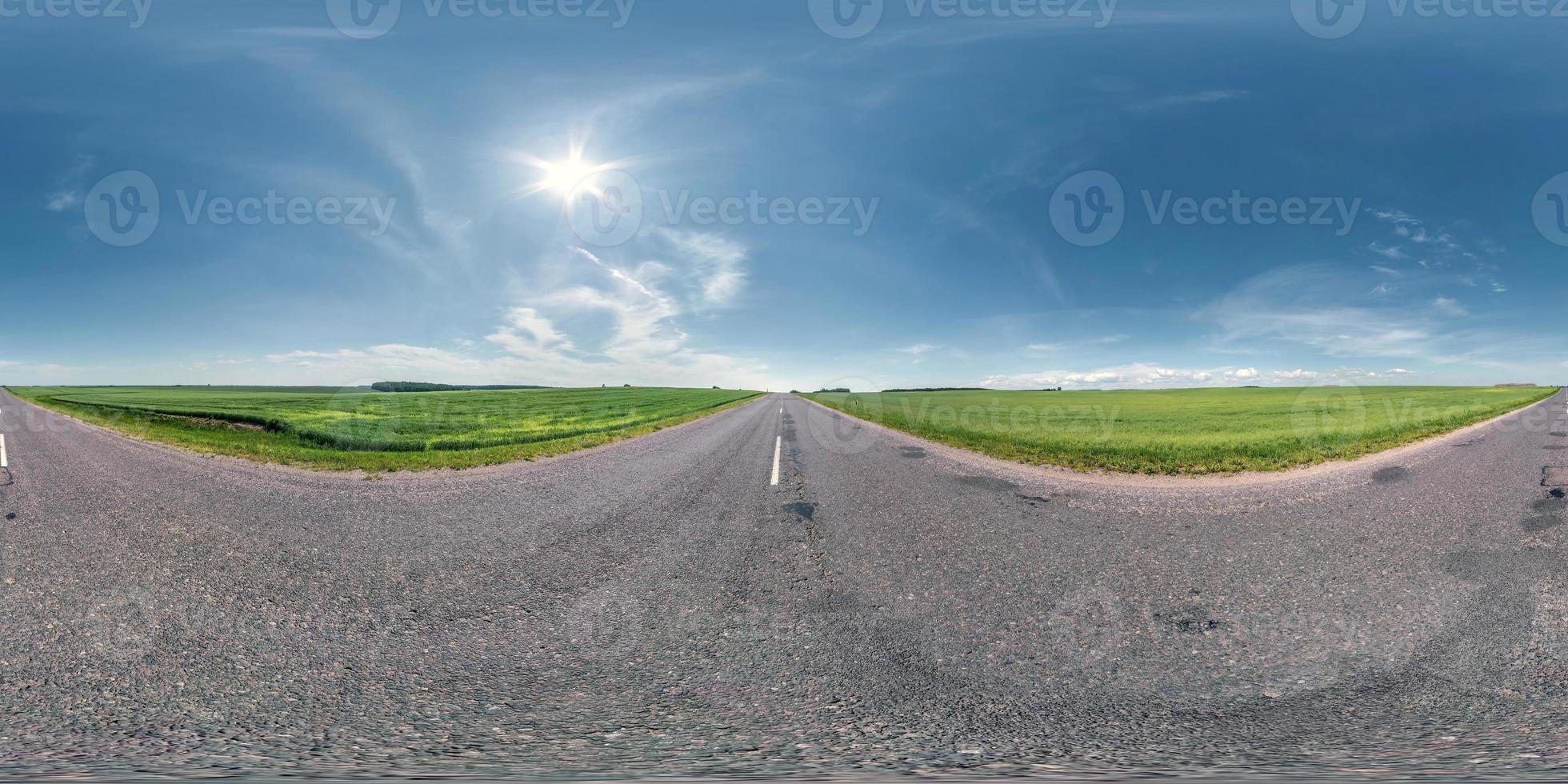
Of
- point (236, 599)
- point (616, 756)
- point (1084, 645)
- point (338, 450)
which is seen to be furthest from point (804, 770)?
point (338, 450)

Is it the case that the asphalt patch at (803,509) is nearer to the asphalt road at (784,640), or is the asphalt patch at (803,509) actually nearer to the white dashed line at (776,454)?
the asphalt road at (784,640)

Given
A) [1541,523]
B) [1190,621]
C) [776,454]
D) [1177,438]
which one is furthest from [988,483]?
[1177,438]

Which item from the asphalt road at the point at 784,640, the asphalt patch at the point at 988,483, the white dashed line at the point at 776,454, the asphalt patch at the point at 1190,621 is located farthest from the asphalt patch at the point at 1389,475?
the white dashed line at the point at 776,454

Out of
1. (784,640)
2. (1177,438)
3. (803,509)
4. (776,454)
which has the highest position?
(1177,438)

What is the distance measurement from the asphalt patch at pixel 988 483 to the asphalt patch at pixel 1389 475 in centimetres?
631

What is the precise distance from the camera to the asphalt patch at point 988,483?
904 cm

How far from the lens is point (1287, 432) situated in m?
17.4

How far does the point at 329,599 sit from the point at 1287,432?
2316 cm

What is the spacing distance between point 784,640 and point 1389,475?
42.0 ft

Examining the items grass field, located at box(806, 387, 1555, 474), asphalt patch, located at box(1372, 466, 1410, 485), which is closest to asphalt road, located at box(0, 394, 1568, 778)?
asphalt patch, located at box(1372, 466, 1410, 485)

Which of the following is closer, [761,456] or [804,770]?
[804,770]

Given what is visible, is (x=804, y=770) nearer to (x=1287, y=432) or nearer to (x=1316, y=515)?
(x=1316, y=515)

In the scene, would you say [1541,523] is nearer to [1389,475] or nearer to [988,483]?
[1389,475]

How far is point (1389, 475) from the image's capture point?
10.3 metres
